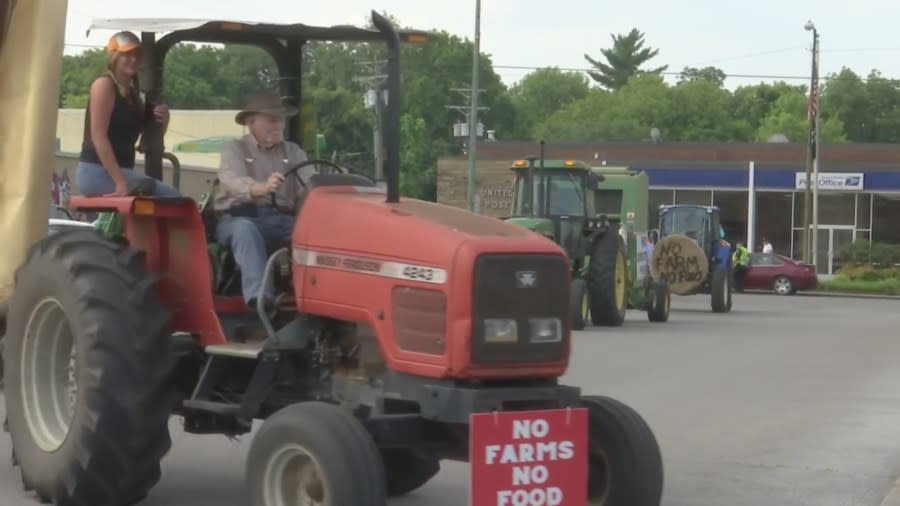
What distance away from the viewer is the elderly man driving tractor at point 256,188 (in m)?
8.51

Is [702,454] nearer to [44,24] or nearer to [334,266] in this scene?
[334,266]

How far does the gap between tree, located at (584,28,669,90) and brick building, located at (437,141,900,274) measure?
10152 centimetres

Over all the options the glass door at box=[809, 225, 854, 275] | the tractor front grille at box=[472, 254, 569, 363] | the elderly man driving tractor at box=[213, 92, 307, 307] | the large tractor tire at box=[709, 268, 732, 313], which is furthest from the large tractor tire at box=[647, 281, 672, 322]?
the glass door at box=[809, 225, 854, 275]

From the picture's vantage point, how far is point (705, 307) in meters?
37.3

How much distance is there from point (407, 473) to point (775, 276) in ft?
138

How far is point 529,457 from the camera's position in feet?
Result: 24.2

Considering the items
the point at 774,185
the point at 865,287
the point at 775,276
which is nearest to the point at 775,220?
the point at 774,185

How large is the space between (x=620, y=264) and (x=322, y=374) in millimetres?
18889

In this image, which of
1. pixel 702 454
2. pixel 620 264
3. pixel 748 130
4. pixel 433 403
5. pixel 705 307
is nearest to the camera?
pixel 433 403

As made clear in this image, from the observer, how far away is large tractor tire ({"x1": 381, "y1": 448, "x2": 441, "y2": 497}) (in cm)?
928

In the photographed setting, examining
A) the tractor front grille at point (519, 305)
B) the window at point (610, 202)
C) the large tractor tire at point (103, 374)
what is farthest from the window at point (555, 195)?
the tractor front grille at point (519, 305)

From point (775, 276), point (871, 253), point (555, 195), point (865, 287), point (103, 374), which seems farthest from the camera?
point (871, 253)

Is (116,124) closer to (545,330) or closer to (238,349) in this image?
(238,349)

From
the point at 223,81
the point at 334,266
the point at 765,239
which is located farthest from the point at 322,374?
the point at 765,239
